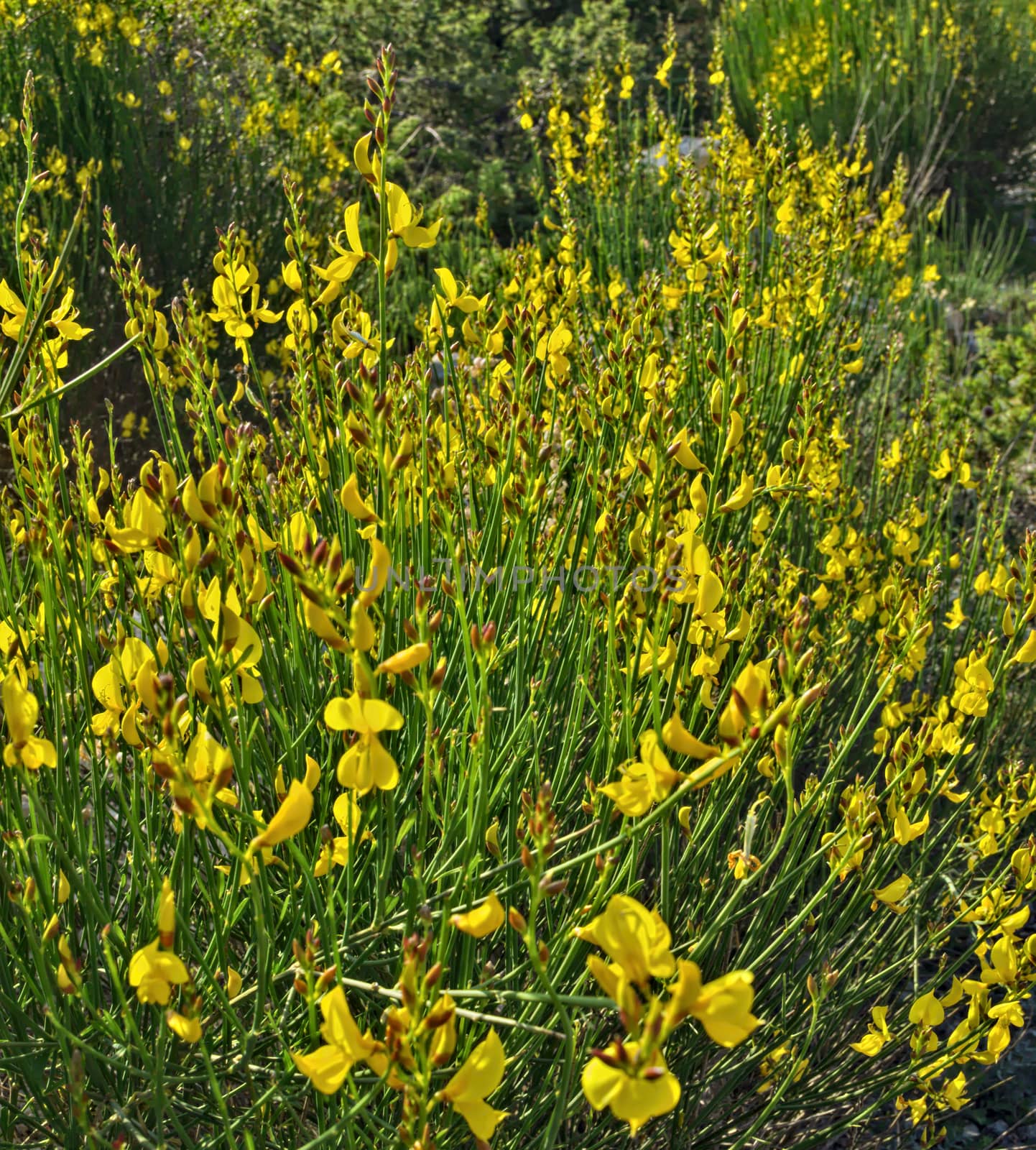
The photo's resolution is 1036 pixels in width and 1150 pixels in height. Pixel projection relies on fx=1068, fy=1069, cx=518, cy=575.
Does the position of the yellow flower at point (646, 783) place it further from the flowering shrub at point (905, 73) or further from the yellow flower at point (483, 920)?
the flowering shrub at point (905, 73)

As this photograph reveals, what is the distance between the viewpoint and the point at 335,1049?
79 cm

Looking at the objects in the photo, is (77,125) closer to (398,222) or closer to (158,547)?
(398,222)

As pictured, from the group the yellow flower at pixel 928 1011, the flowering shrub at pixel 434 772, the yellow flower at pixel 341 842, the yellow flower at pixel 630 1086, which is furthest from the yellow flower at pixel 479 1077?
the yellow flower at pixel 928 1011

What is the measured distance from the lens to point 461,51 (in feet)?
25.8

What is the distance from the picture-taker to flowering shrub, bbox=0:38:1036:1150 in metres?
0.84

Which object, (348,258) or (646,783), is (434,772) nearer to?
(646,783)

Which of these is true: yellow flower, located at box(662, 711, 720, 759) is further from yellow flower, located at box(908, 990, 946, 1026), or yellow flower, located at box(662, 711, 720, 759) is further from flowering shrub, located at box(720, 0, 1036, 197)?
flowering shrub, located at box(720, 0, 1036, 197)

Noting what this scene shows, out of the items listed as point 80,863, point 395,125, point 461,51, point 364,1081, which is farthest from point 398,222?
point 461,51

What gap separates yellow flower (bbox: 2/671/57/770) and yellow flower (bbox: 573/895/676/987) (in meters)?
0.48

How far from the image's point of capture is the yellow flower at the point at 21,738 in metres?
0.83

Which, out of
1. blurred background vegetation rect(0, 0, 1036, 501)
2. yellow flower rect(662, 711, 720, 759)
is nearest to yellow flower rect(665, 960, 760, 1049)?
yellow flower rect(662, 711, 720, 759)

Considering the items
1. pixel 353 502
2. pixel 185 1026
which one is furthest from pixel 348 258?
pixel 185 1026

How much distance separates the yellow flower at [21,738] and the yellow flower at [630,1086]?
51cm

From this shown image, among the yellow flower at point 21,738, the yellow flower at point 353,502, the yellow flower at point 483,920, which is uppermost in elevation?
the yellow flower at point 353,502
